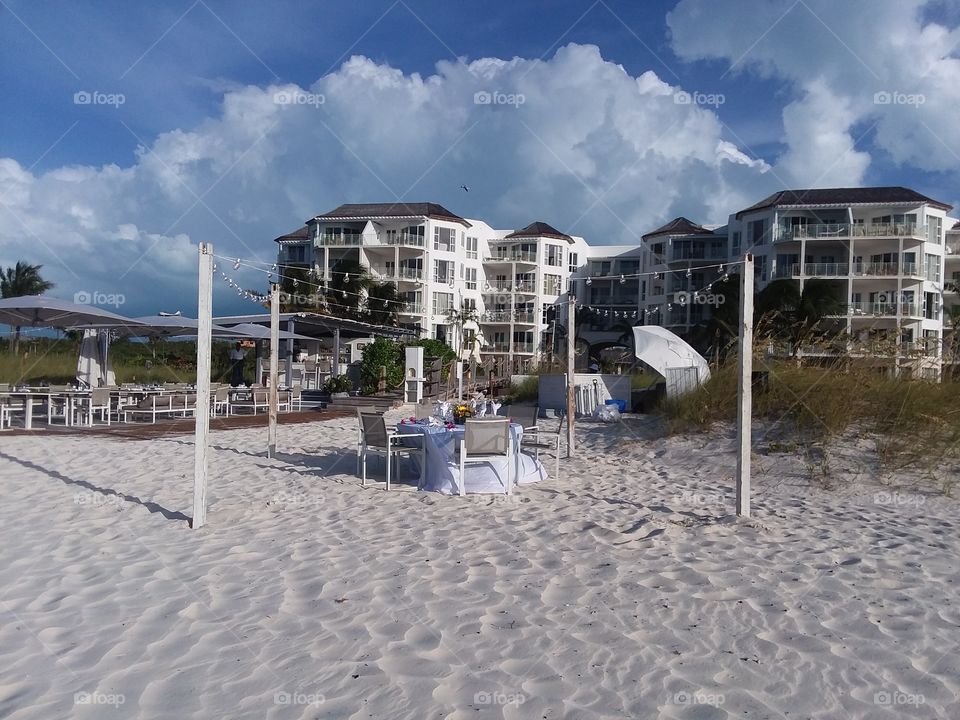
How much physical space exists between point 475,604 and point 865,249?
43.4 metres

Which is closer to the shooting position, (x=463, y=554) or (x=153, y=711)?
(x=153, y=711)

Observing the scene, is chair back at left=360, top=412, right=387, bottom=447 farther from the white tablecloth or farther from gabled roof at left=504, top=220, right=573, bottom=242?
gabled roof at left=504, top=220, right=573, bottom=242

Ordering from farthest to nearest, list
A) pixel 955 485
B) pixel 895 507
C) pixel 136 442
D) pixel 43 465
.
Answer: pixel 136 442 → pixel 43 465 → pixel 955 485 → pixel 895 507

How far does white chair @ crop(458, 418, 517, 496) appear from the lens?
8055 mm

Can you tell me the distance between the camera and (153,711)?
321cm

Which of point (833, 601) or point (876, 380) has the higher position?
point (876, 380)

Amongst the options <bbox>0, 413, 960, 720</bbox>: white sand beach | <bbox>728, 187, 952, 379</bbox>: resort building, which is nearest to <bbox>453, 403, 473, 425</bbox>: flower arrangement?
<bbox>0, 413, 960, 720</bbox>: white sand beach

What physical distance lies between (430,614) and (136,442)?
30.3ft

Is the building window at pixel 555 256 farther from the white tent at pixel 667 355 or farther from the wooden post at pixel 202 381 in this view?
the wooden post at pixel 202 381

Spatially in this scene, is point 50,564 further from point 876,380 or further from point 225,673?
point 876,380

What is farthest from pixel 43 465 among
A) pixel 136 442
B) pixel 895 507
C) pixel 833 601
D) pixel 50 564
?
pixel 895 507

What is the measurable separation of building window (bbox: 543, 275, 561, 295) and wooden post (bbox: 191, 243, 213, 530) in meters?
46.7

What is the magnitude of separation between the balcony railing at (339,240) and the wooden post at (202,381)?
39.2 meters

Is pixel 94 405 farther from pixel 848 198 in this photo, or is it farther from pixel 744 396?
pixel 848 198
